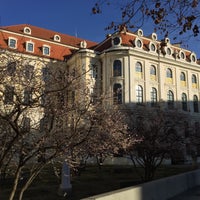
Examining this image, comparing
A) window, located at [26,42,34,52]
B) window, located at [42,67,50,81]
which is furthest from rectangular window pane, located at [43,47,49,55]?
window, located at [42,67,50,81]

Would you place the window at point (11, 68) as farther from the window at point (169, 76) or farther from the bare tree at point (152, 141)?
the window at point (169, 76)

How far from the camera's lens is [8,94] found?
Result: 670 cm

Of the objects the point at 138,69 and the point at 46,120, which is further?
the point at 138,69

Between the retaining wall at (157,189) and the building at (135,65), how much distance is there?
2488 centimetres

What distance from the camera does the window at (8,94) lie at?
6.59 metres

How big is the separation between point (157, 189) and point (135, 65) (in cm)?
3408

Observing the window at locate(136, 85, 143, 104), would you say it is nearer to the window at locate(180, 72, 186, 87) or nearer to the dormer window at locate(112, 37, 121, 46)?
the dormer window at locate(112, 37, 121, 46)

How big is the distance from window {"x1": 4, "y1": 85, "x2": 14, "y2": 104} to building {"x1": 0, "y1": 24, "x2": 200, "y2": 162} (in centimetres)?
3299

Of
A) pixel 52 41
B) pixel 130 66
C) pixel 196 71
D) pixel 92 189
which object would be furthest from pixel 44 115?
pixel 196 71

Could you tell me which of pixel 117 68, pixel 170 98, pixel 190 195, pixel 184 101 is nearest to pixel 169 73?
pixel 170 98

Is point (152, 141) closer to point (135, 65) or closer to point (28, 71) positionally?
point (28, 71)

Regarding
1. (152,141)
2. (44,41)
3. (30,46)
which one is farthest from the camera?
(44,41)

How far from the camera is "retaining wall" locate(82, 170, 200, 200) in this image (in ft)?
28.4

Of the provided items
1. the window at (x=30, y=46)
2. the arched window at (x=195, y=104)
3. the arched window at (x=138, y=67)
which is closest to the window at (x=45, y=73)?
the arched window at (x=138, y=67)
